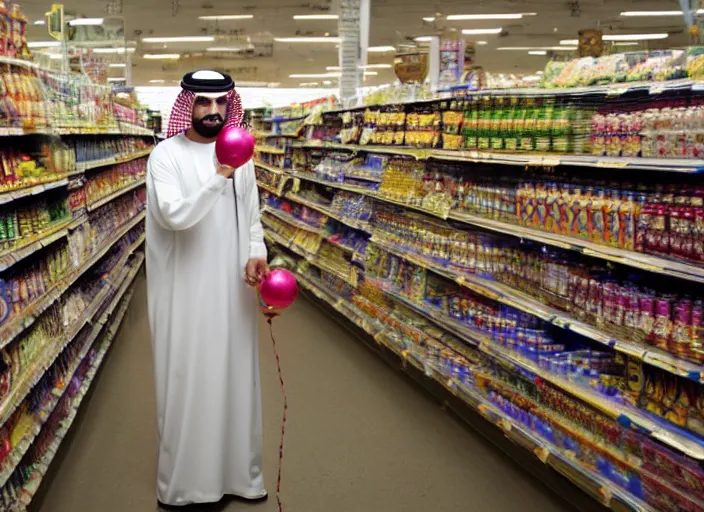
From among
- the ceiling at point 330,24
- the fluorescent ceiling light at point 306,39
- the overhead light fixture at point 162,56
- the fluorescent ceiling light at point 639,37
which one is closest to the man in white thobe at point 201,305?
the ceiling at point 330,24

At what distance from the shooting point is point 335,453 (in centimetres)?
397

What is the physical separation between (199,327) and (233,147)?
0.84 metres

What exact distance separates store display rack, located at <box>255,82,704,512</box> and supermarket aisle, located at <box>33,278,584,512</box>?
27cm

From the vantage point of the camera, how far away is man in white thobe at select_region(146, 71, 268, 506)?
3164 mm

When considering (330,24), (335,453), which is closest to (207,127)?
(335,453)

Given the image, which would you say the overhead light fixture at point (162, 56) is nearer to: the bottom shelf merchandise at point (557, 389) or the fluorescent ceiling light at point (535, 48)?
the fluorescent ceiling light at point (535, 48)

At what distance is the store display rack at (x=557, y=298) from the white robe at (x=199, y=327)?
1356mm

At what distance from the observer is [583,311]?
323cm

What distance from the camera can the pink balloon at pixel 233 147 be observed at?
9.46 feet

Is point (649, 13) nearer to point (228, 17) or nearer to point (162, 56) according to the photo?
point (228, 17)

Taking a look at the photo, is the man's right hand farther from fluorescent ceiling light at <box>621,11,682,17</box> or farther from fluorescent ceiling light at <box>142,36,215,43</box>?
fluorescent ceiling light at <box>142,36,215,43</box>

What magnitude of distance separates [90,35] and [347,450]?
27.8 ft

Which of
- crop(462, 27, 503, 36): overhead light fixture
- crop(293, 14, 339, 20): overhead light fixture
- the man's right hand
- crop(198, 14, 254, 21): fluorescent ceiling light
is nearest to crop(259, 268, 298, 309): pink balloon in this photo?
the man's right hand

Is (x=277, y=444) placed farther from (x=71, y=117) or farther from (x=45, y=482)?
(x=71, y=117)
